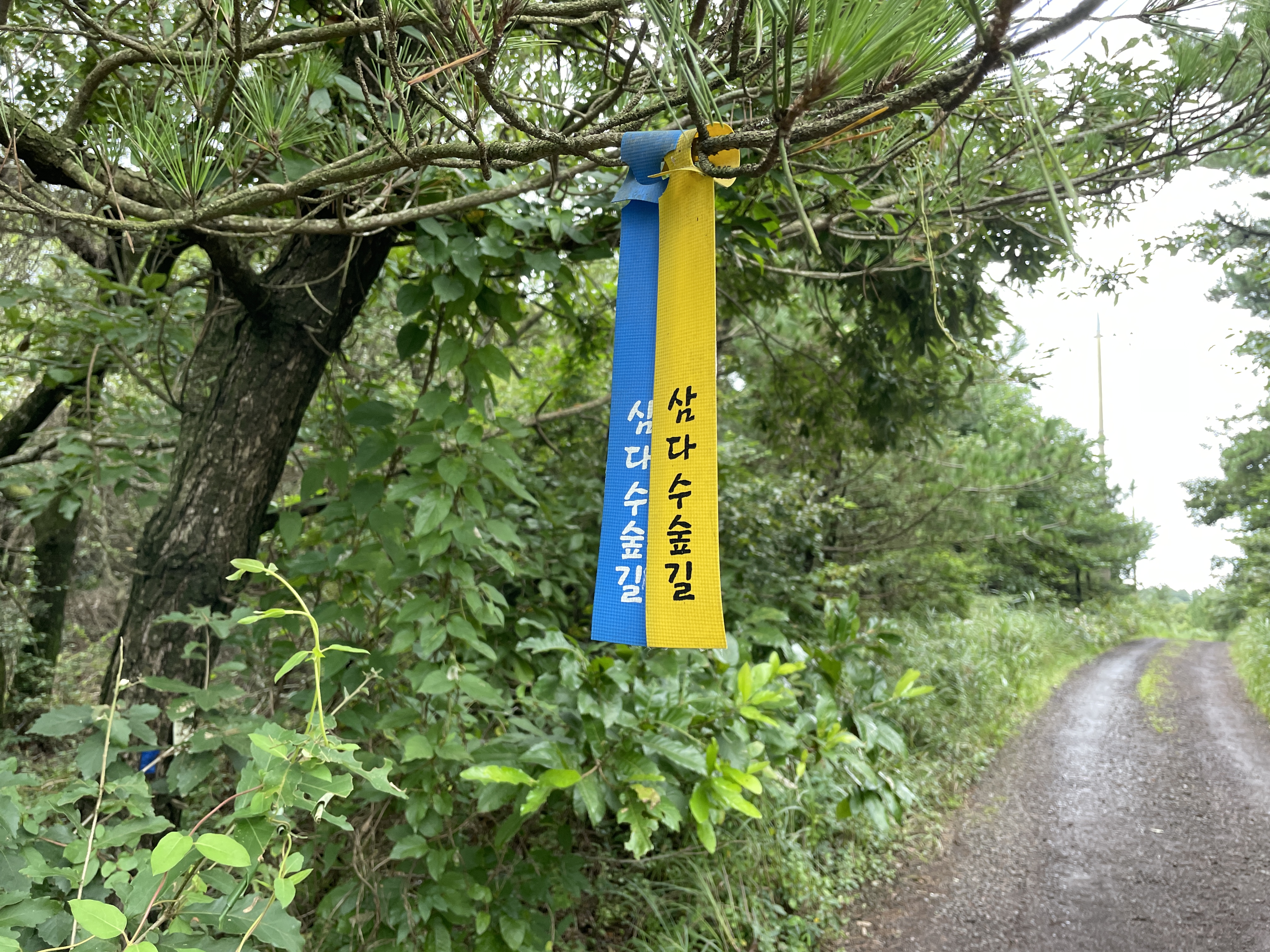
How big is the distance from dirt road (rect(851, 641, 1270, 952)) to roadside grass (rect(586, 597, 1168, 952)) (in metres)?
0.15

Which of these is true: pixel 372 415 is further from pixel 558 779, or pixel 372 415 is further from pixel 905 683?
pixel 905 683

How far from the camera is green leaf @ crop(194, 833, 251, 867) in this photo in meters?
0.79

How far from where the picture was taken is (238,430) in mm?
2346

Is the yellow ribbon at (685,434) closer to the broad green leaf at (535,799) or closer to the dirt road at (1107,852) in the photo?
the broad green leaf at (535,799)

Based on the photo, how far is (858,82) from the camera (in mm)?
737

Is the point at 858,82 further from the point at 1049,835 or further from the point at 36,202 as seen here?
the point at 1049,835

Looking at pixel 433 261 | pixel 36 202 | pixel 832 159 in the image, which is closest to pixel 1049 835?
pixel 832 159

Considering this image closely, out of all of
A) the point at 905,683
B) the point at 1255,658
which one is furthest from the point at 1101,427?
the point at 905,683

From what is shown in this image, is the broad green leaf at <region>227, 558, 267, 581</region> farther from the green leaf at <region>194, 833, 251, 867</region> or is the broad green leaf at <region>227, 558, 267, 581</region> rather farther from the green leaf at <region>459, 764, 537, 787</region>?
the green leaf at <region>459, 764, 537, 787</region>

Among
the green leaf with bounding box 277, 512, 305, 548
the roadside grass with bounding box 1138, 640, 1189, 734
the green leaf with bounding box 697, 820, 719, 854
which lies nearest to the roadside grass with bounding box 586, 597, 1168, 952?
the green leaf with bounding box 697, 820, 719, 854

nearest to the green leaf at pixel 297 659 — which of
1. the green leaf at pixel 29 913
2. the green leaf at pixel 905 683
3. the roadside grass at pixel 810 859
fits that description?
the green leaf at pixel 29 913

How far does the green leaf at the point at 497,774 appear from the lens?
196cm

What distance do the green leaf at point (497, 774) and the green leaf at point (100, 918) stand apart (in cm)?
119

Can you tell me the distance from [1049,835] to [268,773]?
4.59 meters
